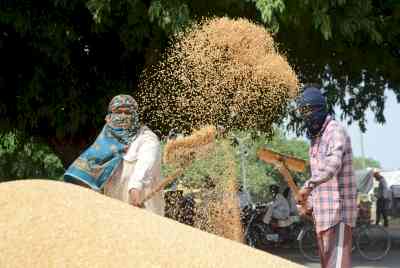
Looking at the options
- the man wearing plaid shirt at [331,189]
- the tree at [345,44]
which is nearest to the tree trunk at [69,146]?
the tree at [345,44]

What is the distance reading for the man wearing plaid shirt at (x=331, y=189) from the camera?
15.8 feet

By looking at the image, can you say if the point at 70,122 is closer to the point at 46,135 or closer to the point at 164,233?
the point at 46,135

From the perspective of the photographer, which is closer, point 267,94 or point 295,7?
point 295,7

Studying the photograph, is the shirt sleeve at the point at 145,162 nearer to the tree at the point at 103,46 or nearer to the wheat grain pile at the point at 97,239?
the wheat grain pile at the point at 97,239

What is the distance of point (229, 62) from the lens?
10625mm

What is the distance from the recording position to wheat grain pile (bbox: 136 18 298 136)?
406 inches

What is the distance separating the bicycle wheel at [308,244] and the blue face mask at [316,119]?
8753 millimetres

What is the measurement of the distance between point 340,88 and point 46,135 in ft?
19.7

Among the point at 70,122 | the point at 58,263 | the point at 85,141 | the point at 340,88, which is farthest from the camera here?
the point at 340,88

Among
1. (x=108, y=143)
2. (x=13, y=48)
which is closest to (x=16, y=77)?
(x=13, y=48)

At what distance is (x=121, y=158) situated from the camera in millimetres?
5273

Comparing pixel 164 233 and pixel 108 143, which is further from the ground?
pixel 108 143

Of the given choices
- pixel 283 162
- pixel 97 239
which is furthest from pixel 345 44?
pixel 97 239

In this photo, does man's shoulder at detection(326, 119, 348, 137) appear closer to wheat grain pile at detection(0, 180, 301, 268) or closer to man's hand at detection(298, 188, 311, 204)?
man's hand at detection(298, 188, 311, 204)
